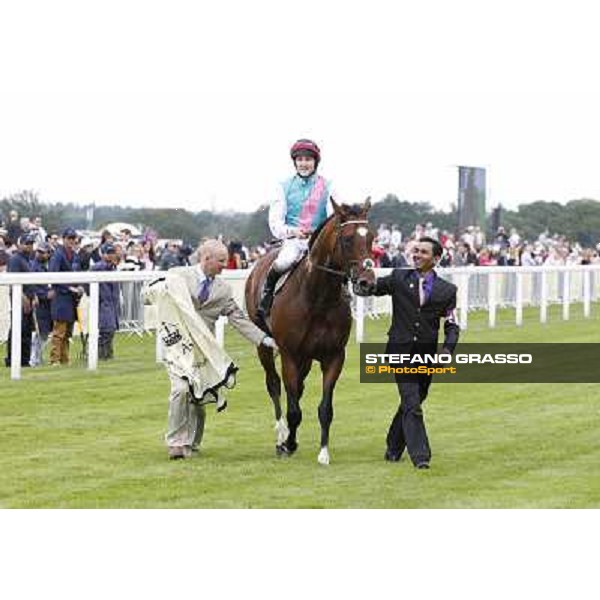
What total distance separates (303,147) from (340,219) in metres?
0.94

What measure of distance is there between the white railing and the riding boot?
188 inches

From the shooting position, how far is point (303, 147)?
11367mm

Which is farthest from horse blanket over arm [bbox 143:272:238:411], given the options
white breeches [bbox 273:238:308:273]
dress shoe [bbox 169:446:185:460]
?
white breeches [bbox 273:238:308:273]

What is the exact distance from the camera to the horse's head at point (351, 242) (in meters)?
10.4

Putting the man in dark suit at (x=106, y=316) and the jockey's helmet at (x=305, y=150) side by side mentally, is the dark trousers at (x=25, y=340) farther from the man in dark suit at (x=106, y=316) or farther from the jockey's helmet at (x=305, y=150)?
the jockey's helmet at (x=305, y=150)

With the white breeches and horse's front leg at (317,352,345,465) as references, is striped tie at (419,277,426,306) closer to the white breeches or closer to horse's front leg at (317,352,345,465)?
horse's front leg at (317,352,345,465)

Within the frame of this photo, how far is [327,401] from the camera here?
1093cm

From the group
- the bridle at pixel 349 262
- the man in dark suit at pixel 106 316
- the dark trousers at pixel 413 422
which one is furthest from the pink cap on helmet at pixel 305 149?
the man in dark suit at pixel 106 316

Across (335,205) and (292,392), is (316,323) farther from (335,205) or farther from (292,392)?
(335,205)

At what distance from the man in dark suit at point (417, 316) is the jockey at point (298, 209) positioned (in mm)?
999

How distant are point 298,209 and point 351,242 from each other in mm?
1172

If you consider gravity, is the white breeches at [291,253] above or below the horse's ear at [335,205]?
below

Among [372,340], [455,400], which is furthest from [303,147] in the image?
[372,340]

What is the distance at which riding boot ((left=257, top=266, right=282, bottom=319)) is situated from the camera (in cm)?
1165
